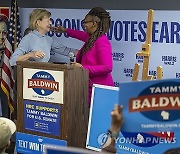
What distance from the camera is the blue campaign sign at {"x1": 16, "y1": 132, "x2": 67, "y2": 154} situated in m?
3.05

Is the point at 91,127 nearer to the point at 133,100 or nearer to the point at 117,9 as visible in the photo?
the point at 133,100

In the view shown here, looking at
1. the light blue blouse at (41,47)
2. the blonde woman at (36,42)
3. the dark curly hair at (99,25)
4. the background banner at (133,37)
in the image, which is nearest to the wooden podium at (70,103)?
the dark curly hair at (99,25)

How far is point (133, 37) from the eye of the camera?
4605mm

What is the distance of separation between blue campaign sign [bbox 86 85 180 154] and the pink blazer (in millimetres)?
772

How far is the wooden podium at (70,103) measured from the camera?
9.77ft

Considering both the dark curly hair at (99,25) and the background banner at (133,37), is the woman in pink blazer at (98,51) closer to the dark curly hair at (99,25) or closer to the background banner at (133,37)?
the dark curly hair at (99,25)

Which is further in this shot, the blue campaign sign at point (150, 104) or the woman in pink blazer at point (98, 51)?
the woman in pink blazer at point (98, 51)

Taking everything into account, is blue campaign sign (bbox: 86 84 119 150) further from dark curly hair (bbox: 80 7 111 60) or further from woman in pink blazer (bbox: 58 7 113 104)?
dark curly hair (bbox: 80 7 111 60)

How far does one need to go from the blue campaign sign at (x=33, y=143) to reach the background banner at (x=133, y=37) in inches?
66.7

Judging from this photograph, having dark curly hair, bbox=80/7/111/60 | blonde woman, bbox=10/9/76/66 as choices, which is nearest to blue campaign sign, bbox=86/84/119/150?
dark curly hair, bbox=80/7/111/60

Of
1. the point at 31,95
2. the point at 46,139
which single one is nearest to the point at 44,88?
the point at 31,95

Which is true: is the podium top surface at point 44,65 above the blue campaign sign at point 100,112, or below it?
above

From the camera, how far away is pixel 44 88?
3.02 meters

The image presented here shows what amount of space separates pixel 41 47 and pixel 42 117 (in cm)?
151
